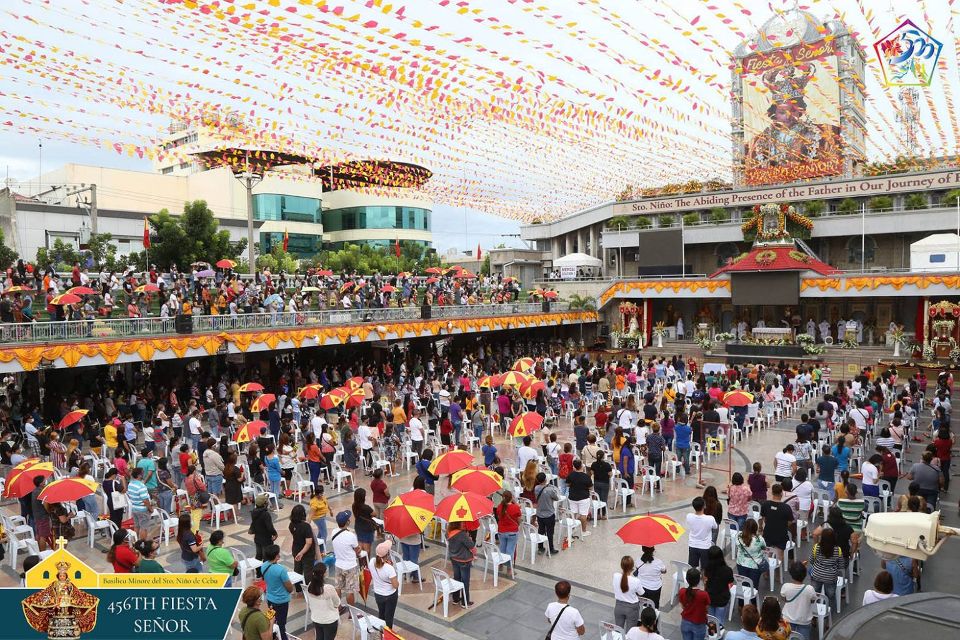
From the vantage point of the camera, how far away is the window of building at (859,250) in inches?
1452

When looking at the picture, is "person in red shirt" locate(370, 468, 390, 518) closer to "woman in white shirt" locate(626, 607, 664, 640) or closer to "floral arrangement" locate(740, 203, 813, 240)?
"woman in white shirt" locate(626, 607, 664, 640)

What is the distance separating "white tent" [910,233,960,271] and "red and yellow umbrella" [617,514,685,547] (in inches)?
1102

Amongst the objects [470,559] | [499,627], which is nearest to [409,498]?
[470,559]

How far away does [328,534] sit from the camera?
10.3 metres

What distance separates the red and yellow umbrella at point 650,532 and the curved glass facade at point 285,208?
49.6m

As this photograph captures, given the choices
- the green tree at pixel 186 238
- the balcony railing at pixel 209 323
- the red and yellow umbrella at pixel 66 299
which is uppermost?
the green tree at pixel 186 238

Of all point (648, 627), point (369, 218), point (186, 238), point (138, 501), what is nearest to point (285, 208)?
point (369, 218)

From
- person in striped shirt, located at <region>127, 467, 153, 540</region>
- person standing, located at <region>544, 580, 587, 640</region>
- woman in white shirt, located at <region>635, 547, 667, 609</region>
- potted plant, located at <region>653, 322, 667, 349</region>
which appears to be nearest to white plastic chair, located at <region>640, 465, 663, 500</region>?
woman in white shirt, located at <region>635, 547, 667, 609</region>

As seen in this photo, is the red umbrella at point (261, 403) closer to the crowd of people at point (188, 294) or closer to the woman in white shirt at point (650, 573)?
the crowd of people at point (188, 294)

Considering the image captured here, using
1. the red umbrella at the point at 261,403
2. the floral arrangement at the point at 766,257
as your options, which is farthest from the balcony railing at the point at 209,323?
the floral arrangement at the point at 766,257

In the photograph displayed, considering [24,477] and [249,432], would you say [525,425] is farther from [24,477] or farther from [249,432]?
[24,477]

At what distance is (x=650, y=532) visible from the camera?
737cm

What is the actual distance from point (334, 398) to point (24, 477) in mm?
7240

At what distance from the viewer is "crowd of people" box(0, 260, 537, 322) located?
1798 cm
